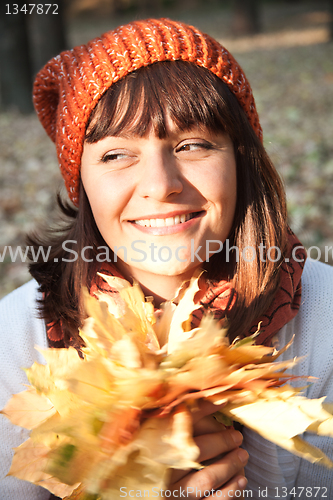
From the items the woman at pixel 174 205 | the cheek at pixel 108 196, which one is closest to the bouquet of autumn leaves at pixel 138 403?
the woman at pixel 174 205

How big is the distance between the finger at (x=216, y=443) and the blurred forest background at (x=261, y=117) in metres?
1.33

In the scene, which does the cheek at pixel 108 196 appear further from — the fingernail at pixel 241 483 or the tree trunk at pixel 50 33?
the tree trunk at pixel 50 33

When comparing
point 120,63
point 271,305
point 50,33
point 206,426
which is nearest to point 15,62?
point 50,33

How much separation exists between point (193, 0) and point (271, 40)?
15106 millimetres

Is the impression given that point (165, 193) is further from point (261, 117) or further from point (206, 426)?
point (261, 117)

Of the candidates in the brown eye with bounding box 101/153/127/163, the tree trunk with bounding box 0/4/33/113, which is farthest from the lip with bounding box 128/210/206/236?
the tree trunk with bounding box 0/4/33/113

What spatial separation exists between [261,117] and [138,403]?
24.4 feet

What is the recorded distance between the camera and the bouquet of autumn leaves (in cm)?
94

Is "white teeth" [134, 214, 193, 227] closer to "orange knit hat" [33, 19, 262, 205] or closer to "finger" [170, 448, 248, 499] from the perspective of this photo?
"orange knit hat" [33, 19, 262, 205]

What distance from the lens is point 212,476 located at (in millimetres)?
1165

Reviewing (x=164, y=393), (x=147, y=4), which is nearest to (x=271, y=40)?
(x=147, y=4)

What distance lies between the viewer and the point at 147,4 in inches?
1032

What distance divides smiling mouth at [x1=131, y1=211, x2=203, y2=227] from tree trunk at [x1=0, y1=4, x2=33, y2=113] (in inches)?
322

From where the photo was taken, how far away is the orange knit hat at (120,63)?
1518 mm
